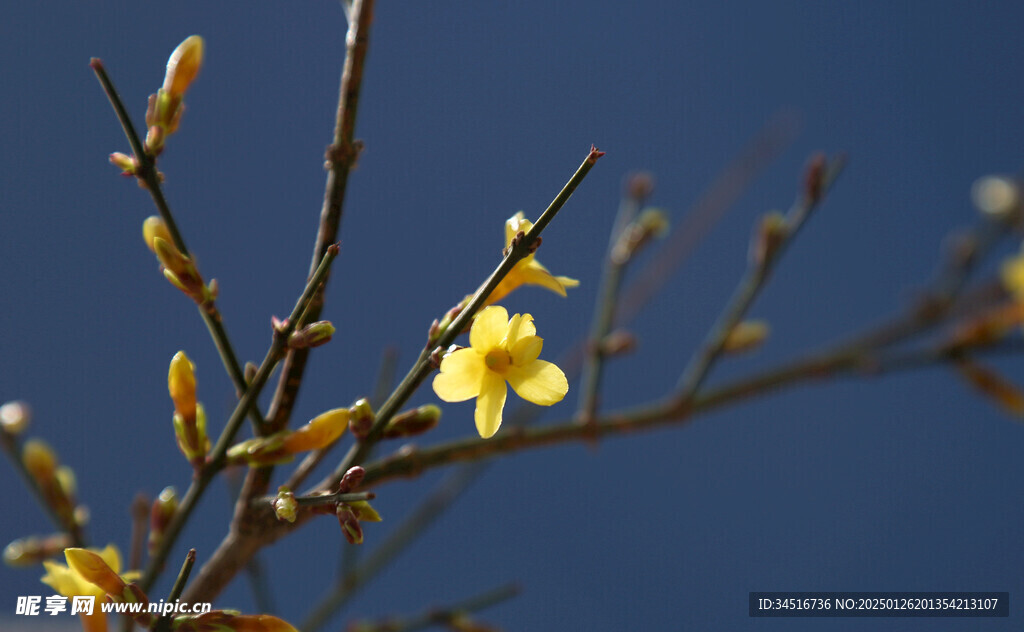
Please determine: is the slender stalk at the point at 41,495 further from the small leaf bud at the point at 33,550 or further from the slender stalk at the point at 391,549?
the slender stalk at the point at 391,549

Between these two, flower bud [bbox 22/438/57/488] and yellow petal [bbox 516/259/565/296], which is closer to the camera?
yellow petal [bbox 516/259/565/296]

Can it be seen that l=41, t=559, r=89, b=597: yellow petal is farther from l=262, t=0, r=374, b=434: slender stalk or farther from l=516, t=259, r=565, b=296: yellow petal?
l=516, t=259, r=565, b=296: yellow petal

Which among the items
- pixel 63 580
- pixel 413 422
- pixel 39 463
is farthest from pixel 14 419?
pixel 413 422

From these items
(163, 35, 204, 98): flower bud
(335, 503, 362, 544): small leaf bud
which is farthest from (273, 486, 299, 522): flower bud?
(163, 35, 204, 98): flower bud

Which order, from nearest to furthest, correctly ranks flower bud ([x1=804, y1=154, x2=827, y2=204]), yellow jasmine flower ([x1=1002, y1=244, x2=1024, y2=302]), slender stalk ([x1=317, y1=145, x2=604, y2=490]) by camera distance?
1. slender stalk ([x1=317, y1=145, x2=604, y2=490])
2. yellow jasmine flower ([x1=1002, y1=244, x2=1024, y2=302])
3. flower bud ([x1=804, y1=154, x2=827, y2=204])

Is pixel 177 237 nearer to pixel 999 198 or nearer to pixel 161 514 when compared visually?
pixel 161 514

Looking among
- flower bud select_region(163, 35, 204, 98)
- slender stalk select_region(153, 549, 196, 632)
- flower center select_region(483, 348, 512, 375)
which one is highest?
flower bud select_region(163, 35, 204, 98)

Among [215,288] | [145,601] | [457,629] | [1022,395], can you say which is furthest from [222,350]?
[1022,395]
